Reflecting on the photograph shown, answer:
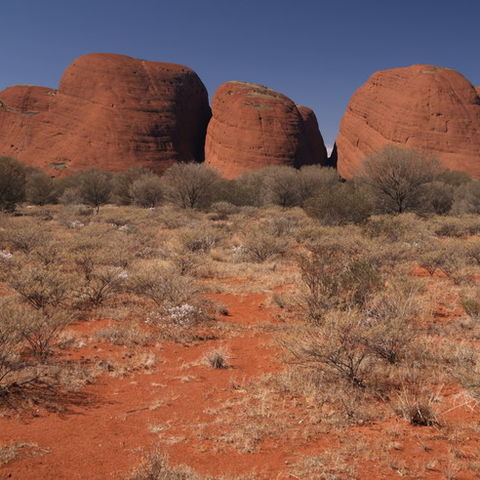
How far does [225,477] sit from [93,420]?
141cm

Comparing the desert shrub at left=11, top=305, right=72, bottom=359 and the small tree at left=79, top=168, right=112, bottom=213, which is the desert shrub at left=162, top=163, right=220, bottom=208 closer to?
the small tree at left=79, top=168, right=112, bottom=213

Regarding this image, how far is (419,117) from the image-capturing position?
39.3m

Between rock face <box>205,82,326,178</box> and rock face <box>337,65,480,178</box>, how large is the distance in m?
6.27

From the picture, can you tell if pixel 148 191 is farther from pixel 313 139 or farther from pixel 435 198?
pixel 313 139

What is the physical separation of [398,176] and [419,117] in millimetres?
24098

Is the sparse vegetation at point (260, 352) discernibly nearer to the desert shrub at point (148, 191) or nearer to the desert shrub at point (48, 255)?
the desert shrub at point (48, 255)

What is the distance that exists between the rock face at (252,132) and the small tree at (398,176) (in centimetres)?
2187

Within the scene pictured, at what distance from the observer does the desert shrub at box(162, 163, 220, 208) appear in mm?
23703

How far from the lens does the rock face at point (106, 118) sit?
141 ft

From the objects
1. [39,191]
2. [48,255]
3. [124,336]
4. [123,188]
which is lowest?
[124,336]

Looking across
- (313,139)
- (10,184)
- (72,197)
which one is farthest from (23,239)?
(313,139)

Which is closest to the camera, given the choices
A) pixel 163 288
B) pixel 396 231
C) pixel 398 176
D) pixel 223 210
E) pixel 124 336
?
pixel 124 336

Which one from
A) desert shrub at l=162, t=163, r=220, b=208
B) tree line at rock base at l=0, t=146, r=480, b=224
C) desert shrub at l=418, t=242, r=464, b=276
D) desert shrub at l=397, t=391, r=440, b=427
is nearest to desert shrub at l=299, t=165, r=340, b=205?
tree line at rock base at l=0, t=146, r=480, b=224

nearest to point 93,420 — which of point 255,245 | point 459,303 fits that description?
point 459,303
